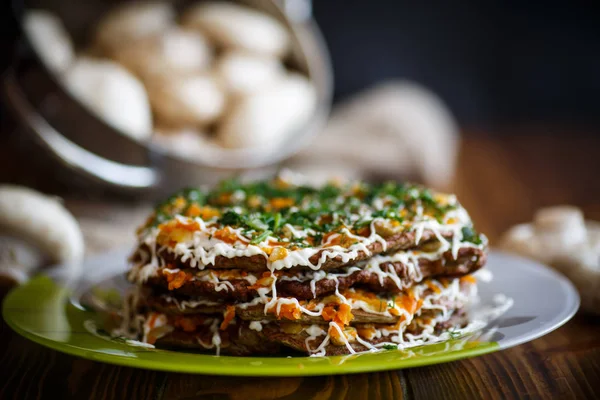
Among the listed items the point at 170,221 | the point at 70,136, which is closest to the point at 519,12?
the point at 70,136

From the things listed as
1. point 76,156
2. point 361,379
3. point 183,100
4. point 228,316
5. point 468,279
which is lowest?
point 361,379

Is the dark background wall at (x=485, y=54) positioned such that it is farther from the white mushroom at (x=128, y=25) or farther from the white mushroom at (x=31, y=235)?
the white mushroom at (x=31, y=235)

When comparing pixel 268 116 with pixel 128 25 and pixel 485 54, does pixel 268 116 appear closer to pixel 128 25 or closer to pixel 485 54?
pixel 128 25

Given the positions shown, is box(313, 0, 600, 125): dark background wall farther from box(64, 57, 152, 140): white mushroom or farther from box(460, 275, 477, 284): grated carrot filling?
box(460, 275, 477, 284): grated carrot filling

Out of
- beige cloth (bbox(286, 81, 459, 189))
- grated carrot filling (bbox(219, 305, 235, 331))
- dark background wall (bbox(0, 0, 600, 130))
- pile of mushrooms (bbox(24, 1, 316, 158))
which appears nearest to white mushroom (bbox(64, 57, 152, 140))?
pile of mushrooms (bbox(24, 1, 316, 158))

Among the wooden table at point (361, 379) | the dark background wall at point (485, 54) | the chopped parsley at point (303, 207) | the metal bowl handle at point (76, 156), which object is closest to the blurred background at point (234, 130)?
the metal bowl handle at point (76, 156)

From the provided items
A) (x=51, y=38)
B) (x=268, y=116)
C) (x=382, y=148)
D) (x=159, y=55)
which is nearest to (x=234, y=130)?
(x=268, y=116)
